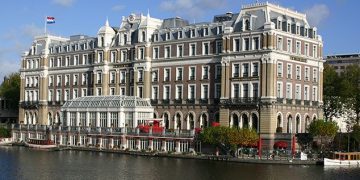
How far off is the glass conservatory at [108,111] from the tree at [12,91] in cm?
4150

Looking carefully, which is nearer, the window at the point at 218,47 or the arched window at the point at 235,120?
the arched window at the point at 235,120

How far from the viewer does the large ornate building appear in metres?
95.2

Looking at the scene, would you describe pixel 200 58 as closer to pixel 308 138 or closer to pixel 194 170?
pixel 308 138

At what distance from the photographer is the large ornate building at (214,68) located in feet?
312

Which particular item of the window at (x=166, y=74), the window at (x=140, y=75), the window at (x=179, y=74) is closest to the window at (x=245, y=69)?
the window at (x=179, y=74)

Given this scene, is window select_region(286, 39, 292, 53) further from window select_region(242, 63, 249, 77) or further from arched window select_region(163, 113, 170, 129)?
arched window select_region(163, 113, 170, 129)

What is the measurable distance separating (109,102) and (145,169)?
37462 millimetres

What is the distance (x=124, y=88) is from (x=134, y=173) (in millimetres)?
47916

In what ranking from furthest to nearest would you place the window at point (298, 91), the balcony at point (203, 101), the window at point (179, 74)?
the window at point (179, 74), the balcony at point (203, 101), the window at point (298, 91)

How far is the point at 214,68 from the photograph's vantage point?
337 feet

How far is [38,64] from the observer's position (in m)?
136

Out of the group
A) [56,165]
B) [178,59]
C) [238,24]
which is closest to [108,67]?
[178,59]

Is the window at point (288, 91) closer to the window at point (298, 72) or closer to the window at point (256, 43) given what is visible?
the window at point (298, 72)

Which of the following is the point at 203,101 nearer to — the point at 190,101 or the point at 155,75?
the point at 190,101
